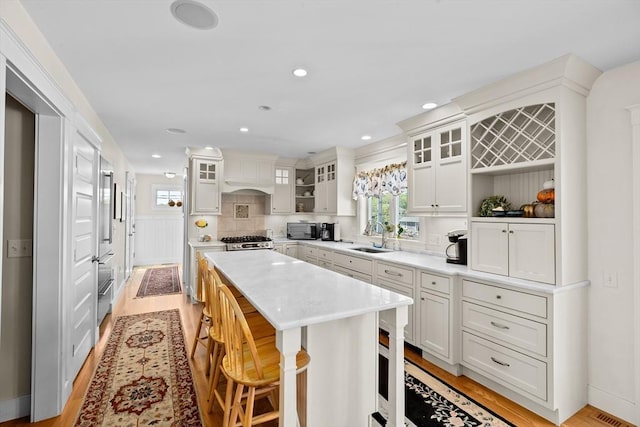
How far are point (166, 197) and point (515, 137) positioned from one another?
8.34 m

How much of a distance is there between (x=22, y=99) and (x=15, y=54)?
534 millimetres

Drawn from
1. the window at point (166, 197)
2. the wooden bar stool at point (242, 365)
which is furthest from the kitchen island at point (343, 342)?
the window at point (166, 197)

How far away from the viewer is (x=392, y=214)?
174 inches

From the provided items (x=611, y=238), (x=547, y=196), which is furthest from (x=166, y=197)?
(x=611, y=238)

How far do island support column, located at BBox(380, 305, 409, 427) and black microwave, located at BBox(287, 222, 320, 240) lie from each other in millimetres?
3955

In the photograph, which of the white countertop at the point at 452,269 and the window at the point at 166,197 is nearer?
the white countertop at the point at 452,269

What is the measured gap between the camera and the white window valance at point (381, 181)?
13.4 feet

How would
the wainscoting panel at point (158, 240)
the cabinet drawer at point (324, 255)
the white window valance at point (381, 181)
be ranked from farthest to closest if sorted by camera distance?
the wainscoting panel at point (158, 240) < the cabinet drawer at point (324, 255) < the white window valance at point (381, 181)

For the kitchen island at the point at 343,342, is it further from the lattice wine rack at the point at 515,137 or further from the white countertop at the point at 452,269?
the lattice wine rack at the point at 515,137

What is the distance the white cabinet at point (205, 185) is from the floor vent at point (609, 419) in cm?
488

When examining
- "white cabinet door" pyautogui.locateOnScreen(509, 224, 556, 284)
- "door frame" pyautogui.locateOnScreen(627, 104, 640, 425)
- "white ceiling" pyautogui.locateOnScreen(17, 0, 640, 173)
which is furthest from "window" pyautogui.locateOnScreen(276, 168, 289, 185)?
"door frame" pyautogui.locateOnScreen(627, 104, 640, 425)

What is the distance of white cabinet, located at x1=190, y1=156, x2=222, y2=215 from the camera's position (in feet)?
16.1

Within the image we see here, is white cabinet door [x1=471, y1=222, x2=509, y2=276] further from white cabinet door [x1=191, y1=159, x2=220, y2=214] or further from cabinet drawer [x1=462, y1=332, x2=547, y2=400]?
white cabinet door [x1=191, y1=159, x2=220, y2=214]

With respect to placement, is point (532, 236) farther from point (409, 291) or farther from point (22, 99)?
point (22, 99)
